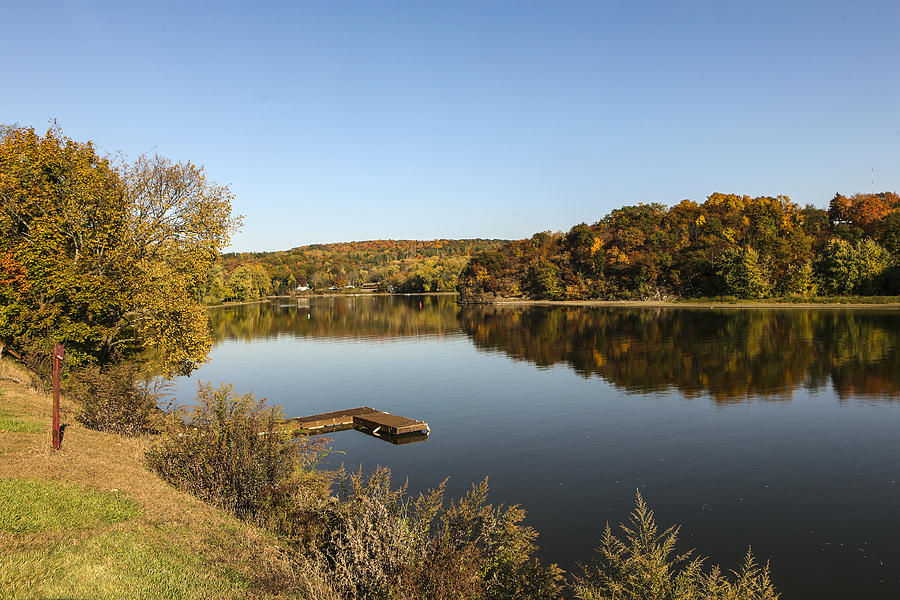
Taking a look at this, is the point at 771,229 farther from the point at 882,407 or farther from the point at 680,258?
the point at 882,407

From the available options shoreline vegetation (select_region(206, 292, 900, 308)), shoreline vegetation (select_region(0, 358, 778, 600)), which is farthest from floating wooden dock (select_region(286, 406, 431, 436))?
shoreline vegetation (select_region(206, 292, 900, 308))

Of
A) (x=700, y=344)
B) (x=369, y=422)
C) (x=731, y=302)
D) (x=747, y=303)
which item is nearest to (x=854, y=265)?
(x=747, y=303)

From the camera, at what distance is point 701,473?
16469 millimetres

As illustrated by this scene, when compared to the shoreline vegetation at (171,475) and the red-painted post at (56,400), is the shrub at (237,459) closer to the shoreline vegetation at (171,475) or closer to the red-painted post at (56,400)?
the shoreline vegetation at (171,475)

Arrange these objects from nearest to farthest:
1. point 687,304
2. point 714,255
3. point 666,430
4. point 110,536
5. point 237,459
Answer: point 110,536 → point 237,459 → point 666,430 → point 687,304 → point 714,255

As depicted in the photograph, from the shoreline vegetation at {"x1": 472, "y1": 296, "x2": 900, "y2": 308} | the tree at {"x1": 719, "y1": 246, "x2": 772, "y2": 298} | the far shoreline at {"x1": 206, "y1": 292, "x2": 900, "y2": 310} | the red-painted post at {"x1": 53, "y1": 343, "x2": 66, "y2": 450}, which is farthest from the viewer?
the tree at {"x1": 719, "y1": 246, "x2": 772, "y2": 298}

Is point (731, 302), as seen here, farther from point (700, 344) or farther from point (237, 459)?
point (237, 459)

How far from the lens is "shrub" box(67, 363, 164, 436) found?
1530 centimetres

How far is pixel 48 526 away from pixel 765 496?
1518 centimetres

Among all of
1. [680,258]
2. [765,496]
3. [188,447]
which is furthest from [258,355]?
[680,258]

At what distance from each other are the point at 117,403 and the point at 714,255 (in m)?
91.9

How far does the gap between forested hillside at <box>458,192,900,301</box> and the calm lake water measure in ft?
121

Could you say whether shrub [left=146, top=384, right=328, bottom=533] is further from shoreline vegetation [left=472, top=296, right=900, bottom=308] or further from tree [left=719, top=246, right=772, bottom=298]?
tree [left=719, top=246, right=772, bottom=298]

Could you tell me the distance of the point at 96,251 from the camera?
2383 centimetres
